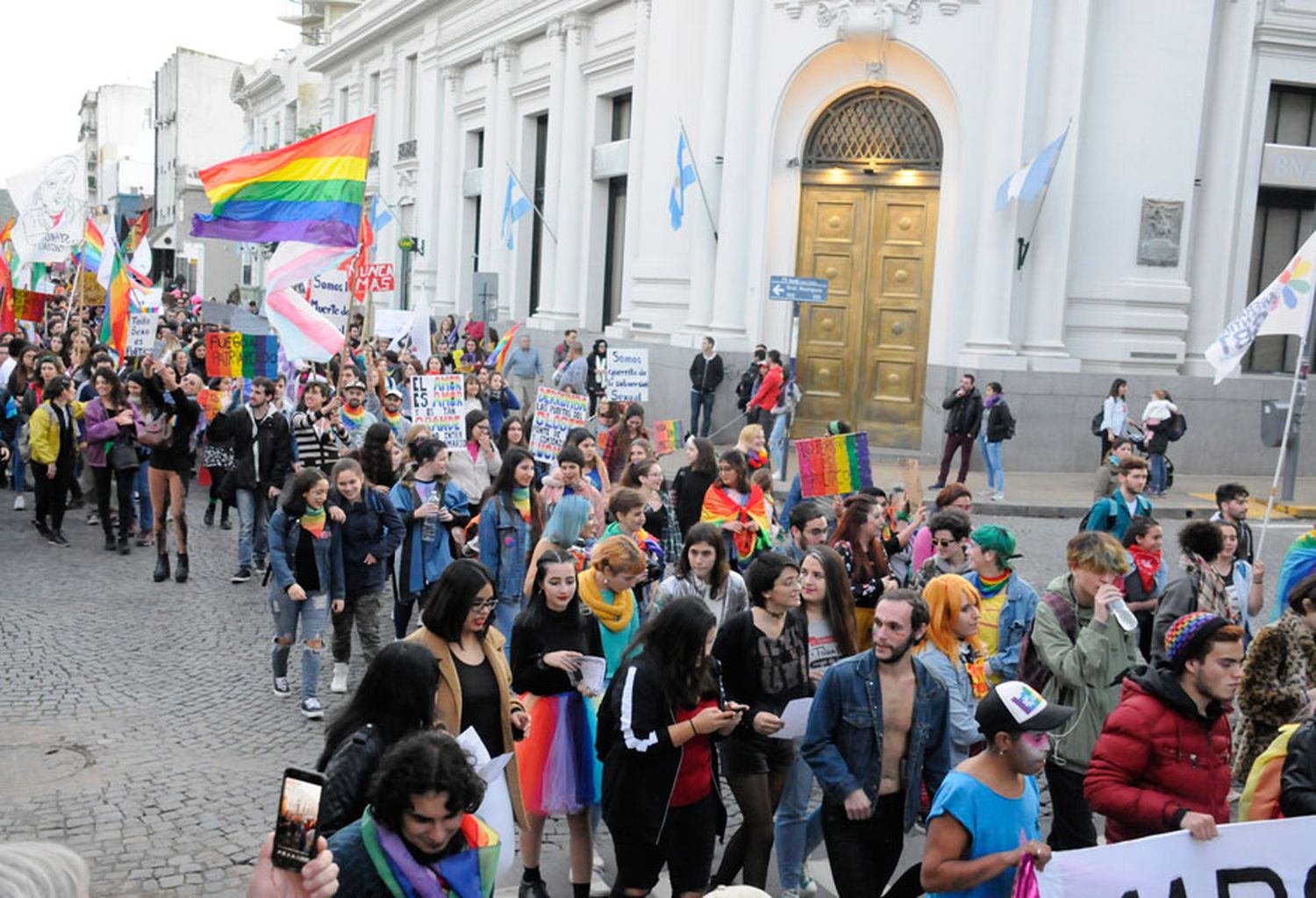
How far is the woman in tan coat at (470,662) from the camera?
16.5ft

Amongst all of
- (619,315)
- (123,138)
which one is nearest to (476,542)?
(619,315)

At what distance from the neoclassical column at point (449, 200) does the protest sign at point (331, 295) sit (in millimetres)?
20145

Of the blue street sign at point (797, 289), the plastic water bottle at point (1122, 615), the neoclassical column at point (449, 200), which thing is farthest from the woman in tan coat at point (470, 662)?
the neoclassical column at point (449, 200)

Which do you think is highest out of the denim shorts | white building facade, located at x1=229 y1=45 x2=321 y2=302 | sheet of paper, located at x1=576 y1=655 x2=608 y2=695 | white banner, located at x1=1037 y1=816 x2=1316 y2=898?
Result: white building facade, located at x1=229 y1=45 x2=321 y2=302

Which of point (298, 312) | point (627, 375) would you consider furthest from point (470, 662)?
point (627, 375)

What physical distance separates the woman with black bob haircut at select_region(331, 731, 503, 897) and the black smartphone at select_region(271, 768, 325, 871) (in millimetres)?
321

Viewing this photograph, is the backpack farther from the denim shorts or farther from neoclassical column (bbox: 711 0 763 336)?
neoclassical column (bbox: 711 0 763 336)

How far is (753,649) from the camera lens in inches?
219

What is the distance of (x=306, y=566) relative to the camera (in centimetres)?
819

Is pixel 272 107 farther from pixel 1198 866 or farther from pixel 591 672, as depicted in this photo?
pixel 1198 866

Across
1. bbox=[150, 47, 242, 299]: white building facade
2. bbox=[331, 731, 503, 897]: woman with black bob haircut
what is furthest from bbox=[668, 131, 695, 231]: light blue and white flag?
bbox=[150, 47, 242, 299]: white building facade

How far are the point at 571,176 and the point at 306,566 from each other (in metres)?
21.8

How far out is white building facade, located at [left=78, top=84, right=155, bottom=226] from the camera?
9612 centimetres

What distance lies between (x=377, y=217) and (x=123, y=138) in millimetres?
77903
